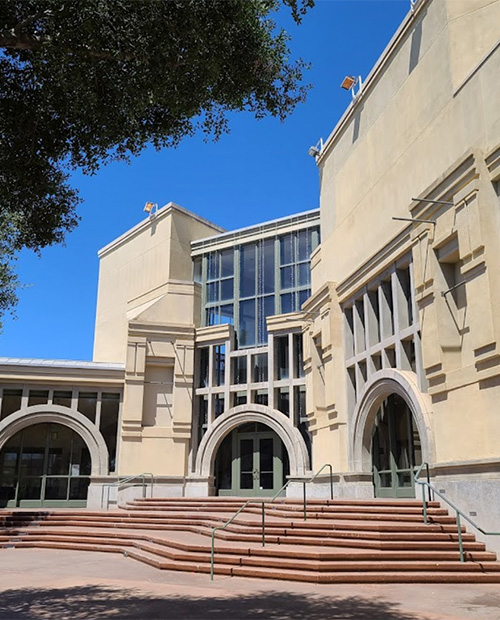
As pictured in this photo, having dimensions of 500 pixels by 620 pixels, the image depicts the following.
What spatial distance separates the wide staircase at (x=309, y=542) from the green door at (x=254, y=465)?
6344 millimetres

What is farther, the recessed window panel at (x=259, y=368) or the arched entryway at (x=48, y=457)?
the recessed window panel at (x=259, y=368)

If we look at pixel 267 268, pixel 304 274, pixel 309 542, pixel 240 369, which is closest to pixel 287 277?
pixel 304 274

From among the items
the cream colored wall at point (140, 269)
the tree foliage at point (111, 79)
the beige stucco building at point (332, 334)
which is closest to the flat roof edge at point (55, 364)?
the beige stucco building at point (332, 334)

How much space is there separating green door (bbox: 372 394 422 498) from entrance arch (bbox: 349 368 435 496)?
0.72 ft

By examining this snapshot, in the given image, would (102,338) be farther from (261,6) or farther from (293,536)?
(261,6)

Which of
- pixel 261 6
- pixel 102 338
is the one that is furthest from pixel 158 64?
pixel 102 338

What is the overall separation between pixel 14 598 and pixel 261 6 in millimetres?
8741

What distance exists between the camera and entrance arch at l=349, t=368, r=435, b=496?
13.2 m

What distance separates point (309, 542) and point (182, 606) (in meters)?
4.39

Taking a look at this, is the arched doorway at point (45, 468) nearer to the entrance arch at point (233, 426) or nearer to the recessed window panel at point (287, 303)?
the entrance arch at point (233, 426)

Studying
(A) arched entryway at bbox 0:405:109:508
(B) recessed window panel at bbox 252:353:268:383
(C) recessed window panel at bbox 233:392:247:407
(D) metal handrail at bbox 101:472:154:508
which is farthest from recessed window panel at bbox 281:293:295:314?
(A) arched entryway at bbox 0:405:109:508

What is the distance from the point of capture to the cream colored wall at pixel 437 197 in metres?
11.7

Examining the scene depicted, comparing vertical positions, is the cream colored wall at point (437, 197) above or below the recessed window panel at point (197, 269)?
below

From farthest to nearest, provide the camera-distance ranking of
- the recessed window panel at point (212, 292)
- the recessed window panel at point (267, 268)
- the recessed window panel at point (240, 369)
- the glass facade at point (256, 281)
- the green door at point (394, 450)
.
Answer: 1. the recessed window panel at point (212, 292)
2. the recessed window panel at point (267, 268)
3. the glass facade at point (256, 281)
4. the recessed window panel at point (240, 369)
5. the green door at point (394, 450)
